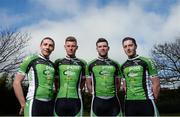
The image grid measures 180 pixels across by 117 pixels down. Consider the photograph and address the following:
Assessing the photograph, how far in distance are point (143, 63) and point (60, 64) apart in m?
1.89

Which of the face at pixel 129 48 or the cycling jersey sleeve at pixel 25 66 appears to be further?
the face at pixel 129 48

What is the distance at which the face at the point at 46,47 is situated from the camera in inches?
308

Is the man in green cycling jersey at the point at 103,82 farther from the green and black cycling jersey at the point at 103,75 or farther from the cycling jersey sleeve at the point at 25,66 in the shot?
the cycling jersey sleeve at the point at 25,66

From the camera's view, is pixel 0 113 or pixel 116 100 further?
pixel 0 113

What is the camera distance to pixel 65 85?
8.05m

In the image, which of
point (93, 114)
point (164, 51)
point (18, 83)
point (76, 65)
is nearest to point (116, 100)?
point (93, 114)

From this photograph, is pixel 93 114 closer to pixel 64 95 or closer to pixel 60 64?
pixel 64 95

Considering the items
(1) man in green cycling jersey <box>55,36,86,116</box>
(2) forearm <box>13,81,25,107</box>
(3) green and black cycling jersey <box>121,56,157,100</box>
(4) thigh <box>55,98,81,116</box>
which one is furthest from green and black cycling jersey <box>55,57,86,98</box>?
(3) green and black cycling jersey <box>121,56,157,100</box>

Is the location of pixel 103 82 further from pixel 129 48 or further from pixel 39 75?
pixel 39 75

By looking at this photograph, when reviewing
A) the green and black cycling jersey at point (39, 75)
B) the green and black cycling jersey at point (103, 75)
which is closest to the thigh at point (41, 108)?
the green and black cycling jersey at point (39, 75)

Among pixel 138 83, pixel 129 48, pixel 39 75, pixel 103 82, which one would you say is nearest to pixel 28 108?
pixel 39 75

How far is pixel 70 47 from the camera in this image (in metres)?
8.27

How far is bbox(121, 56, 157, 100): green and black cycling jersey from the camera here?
26.7 feet

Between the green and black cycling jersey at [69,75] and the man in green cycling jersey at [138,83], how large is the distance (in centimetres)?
103
